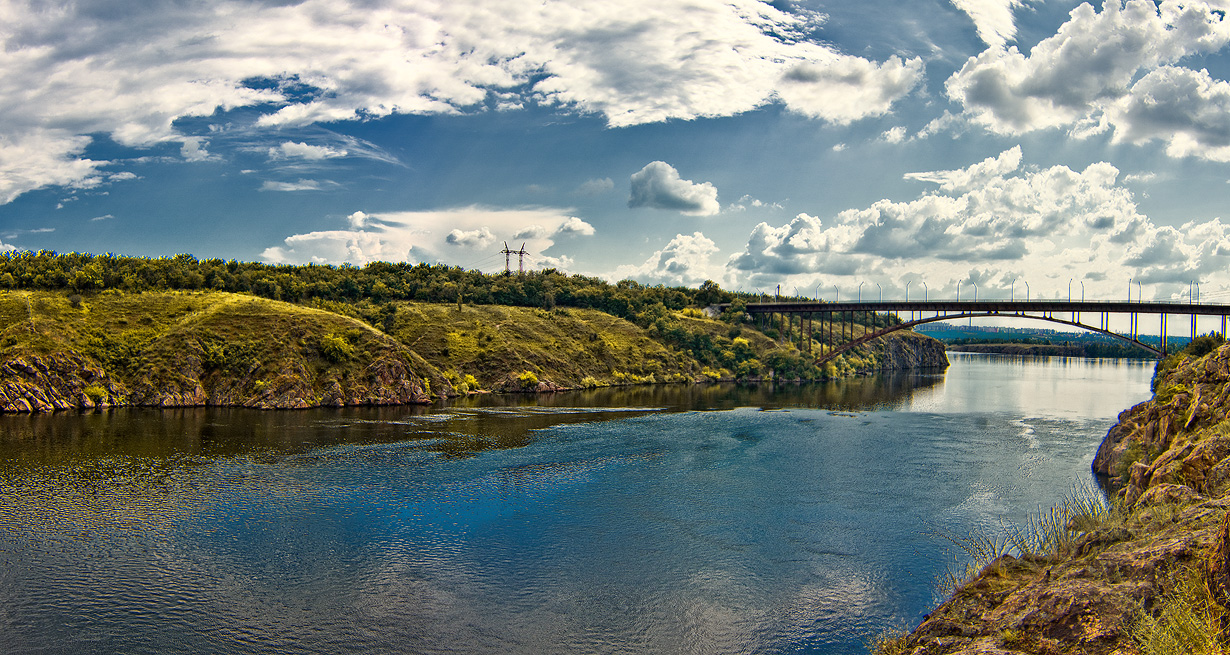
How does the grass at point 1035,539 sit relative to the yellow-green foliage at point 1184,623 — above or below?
below

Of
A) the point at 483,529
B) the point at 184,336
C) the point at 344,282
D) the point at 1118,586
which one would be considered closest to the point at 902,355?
the point at 344,282

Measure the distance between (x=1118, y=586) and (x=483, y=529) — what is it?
26.9 meters

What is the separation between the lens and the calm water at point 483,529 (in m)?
24.2

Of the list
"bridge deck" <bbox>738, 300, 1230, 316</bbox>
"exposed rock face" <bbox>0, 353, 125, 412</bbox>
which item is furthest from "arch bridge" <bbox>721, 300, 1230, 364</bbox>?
"exposed rock face" <bbox>0, 353, 125, 412</bbox>

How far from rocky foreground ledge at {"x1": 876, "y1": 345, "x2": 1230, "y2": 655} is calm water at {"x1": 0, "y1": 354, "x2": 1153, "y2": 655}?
5092mm

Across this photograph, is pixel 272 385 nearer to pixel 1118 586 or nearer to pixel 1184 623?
pixel 1118 586

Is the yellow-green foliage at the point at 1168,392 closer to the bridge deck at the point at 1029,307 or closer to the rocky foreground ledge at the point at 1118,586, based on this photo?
the rocky foreground ledge at the point at 1118,586

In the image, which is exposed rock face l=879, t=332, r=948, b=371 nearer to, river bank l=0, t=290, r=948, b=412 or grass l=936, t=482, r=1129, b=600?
river bank l=0, t=290, r=948, b=412

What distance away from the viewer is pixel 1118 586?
1566cm

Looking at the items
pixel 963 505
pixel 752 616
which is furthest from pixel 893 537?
pixel 752 616

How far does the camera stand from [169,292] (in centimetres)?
9238

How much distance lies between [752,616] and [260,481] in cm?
3284

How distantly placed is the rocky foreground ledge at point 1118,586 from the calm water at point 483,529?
200 inches

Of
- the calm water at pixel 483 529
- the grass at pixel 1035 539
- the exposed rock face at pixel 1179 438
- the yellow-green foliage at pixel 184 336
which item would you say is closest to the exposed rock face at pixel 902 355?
the calm water at pixel 483 529
